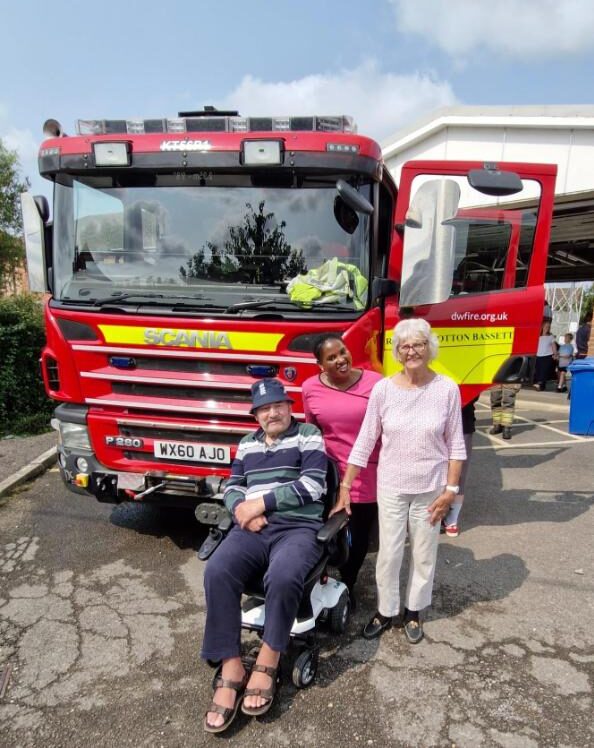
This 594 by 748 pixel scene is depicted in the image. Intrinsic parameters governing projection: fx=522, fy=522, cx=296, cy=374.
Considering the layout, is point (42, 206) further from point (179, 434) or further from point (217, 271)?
point (179, 434)

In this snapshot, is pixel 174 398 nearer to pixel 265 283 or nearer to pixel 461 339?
pixel 265 283

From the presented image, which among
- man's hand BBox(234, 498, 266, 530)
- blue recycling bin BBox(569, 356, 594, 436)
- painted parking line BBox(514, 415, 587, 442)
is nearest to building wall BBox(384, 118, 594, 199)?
blue recycling bin BBox(569, 356, 594, 436)

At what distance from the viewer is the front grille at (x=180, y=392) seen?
132 inches

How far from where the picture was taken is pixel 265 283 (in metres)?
3.41

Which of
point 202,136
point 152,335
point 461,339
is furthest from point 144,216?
point 461,339

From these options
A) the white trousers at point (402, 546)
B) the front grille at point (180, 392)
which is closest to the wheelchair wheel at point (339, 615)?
the white trousers at point (402, 546)

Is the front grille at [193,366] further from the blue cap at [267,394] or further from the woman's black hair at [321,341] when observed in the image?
the blue cap at [267,394]

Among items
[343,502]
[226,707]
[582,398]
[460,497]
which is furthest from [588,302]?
[226,707]

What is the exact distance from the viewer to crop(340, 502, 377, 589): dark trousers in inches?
120

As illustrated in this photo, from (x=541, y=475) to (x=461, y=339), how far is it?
9.74 feet

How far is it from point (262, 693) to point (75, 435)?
2149mm

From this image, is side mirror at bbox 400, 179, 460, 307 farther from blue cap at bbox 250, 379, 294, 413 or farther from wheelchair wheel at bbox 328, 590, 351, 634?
wheelchair wheel at bbox 328, 590, 351, 634

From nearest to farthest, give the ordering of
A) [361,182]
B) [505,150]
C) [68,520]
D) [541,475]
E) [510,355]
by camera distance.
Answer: [361,182] < [510,355] < [68,520] < [541,475] < [505,150]

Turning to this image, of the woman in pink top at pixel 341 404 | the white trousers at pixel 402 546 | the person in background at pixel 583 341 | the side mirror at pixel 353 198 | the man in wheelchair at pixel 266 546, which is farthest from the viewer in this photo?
the person in background at pixel 583 341
